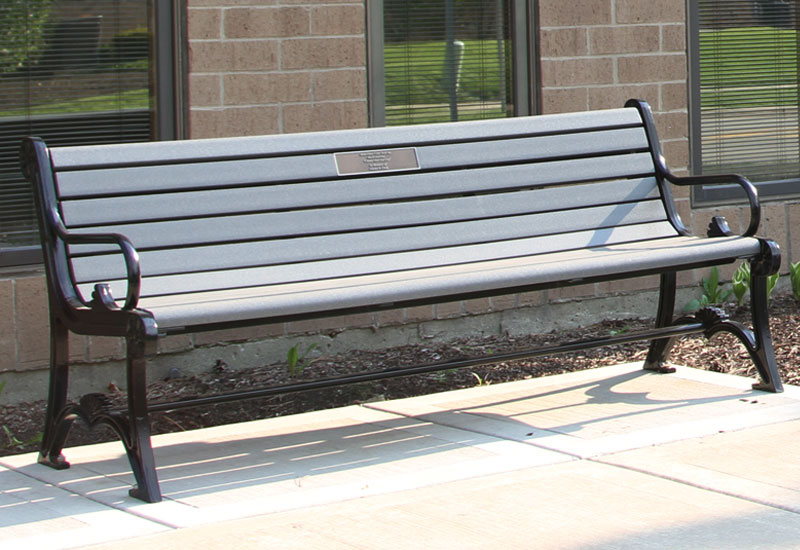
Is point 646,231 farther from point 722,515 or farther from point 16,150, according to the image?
point 16,150

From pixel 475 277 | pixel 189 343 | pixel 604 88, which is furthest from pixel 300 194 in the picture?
pixel 604 88

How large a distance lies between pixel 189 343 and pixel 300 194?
4.45ft

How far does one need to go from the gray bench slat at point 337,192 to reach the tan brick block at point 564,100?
47.3 inches

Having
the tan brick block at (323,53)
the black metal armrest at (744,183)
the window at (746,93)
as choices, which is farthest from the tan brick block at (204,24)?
the window at (746,93)

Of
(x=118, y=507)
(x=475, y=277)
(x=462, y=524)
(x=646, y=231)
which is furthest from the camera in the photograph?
(x=646, y=231)

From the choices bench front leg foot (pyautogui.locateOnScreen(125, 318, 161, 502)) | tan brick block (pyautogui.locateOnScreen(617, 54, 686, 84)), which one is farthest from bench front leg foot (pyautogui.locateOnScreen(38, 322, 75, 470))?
tan brick block (pyautogui.locateOnScreen(617, 54, 686, 84))

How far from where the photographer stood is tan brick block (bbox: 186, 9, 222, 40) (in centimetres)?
596

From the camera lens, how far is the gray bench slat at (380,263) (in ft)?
15.3

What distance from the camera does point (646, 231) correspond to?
5.64m

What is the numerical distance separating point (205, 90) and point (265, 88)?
0.96 ft

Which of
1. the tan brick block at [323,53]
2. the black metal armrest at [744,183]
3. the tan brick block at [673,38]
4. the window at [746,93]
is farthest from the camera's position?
the window at [746,93]

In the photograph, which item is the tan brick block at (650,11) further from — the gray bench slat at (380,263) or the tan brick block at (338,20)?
→ the gray bench slat at (380,263)

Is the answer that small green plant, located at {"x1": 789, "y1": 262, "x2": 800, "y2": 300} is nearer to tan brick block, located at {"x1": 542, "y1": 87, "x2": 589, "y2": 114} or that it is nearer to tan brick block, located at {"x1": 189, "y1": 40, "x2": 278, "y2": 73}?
tan brick block, located at {"x1": 542, "y1": 87, "x2": 589, "y2": 114}

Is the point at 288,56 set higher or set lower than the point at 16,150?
higher
